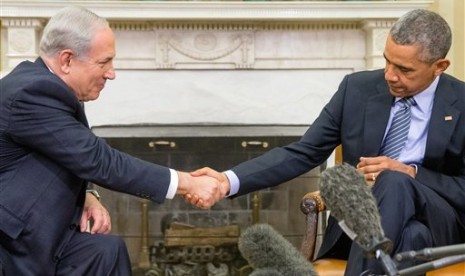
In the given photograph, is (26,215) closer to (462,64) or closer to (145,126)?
(145,126)

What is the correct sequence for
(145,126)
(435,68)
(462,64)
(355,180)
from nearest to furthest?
(355,180)
(435,68)
(462,64)
(145,126)

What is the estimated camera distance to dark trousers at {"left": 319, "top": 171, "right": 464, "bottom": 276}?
1.64m

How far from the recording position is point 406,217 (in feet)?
5.47

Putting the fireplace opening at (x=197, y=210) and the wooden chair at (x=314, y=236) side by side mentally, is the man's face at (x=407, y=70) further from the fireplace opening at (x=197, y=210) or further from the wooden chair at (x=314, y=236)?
the fireplace opening at (x=197, y=210)

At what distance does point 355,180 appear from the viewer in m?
1.07

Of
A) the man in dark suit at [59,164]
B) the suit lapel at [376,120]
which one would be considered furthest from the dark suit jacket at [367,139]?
the man in dark suit at [59,164]

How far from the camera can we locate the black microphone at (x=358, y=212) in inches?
40.0

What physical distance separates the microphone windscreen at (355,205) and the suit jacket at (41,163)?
2.50ft

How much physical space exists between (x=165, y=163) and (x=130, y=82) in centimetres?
46

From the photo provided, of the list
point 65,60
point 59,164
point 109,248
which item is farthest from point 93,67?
point 109,248

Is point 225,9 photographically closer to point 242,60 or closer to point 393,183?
point 242,60

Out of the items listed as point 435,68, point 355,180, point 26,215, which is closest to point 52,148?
point 26,215

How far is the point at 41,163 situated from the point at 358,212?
0.91 metres

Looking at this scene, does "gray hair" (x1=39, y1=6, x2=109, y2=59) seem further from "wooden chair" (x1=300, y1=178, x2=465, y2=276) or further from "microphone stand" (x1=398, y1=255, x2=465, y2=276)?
"microphone stand" (x1=398, y1=255, x2=465, y2=276)
